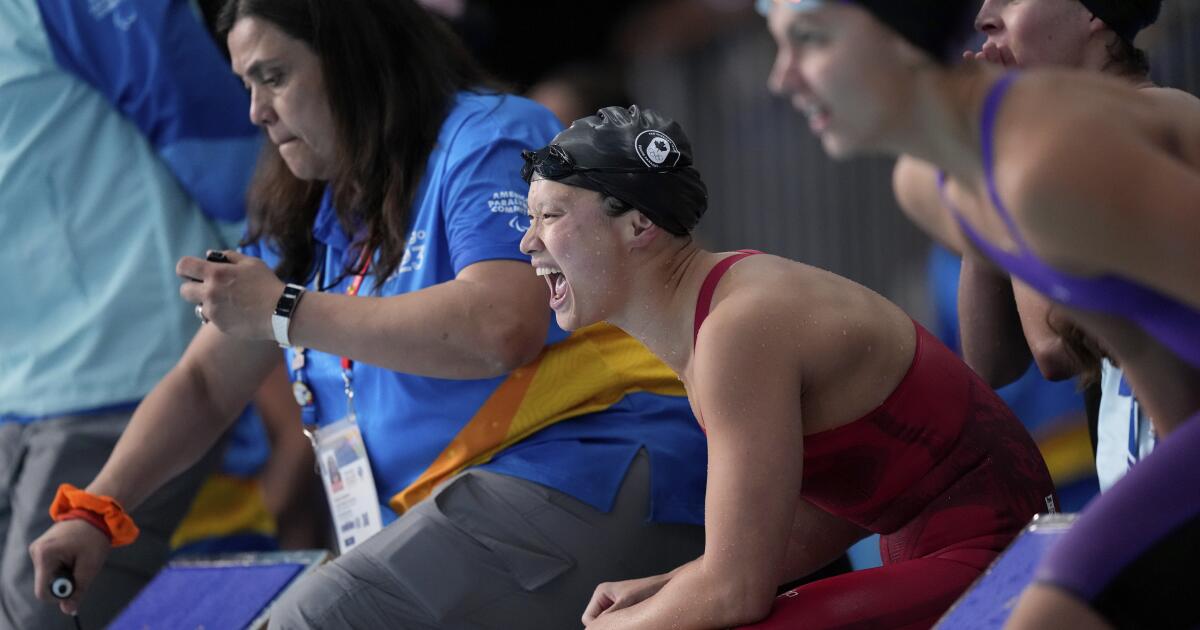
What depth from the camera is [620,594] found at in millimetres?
2266

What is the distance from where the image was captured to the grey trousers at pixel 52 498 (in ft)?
11.1

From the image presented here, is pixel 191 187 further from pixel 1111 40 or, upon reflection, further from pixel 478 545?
pixel 1111 40

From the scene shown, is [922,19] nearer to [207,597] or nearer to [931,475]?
[931,475]

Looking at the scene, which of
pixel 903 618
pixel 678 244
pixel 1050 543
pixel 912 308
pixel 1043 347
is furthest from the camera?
pixel 912 308

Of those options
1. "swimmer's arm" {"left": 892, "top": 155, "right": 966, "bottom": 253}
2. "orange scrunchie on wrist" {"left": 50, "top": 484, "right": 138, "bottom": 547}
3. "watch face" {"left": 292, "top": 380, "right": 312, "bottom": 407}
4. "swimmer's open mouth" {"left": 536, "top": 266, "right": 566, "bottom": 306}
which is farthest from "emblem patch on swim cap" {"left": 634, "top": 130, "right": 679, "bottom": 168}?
"orange scrunchie on wrist" {"left": 50, "top": 484, "right": 138, "bottom": 547}

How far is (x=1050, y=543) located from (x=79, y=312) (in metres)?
2.61

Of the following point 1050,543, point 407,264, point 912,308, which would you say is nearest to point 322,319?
point 407,264

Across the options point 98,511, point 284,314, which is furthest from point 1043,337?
point 98,511

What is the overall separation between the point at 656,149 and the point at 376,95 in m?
0.88

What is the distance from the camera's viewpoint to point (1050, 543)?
1.81 metres

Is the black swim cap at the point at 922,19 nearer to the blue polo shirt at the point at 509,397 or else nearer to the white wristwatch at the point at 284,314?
the blue polo shirt at the point at 509,397

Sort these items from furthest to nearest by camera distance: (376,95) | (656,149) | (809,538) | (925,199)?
(376,95) → (809,538) → (656,149) → (925,199)

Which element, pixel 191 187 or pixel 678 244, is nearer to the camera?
pixel 678 244

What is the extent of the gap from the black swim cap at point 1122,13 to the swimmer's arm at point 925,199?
2.37ft
